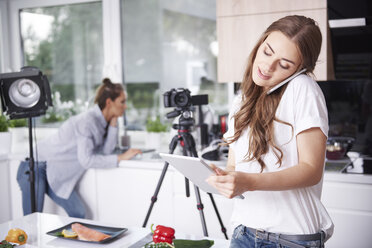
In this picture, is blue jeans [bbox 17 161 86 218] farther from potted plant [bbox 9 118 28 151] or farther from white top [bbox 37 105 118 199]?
potted plant [bbox 9 118 28 151]

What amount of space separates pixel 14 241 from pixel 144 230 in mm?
519

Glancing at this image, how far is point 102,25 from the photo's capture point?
388cm

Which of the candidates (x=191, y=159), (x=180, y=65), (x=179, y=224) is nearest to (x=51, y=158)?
(x=179, y=224)

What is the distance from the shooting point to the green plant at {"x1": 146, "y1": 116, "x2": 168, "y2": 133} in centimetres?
351

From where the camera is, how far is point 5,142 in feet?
11.5

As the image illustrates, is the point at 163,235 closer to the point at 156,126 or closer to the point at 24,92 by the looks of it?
the point at 24,92

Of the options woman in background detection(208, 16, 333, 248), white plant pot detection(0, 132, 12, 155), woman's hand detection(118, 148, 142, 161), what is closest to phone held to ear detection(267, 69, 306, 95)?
woman in background detection(208, 16, 333, 248)

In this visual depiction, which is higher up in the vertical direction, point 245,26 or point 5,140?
point 245,26

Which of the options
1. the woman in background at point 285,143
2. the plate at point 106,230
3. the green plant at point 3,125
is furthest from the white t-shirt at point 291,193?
the green plant at point 3,125

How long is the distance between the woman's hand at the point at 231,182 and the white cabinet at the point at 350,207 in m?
1.45

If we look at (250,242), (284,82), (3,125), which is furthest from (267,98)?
(3,125)

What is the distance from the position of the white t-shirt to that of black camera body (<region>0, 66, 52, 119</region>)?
6.09ft

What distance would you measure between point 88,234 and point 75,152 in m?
1.46

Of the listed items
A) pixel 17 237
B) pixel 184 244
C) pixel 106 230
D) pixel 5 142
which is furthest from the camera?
pixel 5 142
